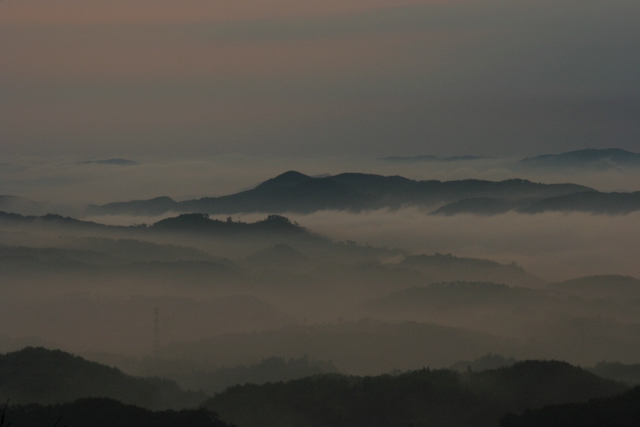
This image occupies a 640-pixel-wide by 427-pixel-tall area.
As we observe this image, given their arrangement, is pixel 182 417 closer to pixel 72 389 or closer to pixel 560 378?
pixel 72 389

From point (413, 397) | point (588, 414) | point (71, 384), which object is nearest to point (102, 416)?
point (71, 384)

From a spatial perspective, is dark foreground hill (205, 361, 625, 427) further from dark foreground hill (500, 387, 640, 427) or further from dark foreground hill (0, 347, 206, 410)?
dark foreground hill (0, 347, 206, 410)

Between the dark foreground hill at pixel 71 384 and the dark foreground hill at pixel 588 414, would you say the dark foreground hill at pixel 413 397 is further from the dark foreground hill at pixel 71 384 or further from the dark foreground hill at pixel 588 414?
the dark foreground hill at pixel 71 384

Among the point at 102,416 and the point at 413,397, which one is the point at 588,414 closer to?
the point at 413,397

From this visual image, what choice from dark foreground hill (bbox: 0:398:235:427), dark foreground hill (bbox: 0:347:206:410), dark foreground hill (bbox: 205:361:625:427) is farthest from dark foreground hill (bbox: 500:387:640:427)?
dark foreground hill (bbox: 0:347:206:410)

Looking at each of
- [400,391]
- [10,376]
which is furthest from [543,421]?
[10,376]

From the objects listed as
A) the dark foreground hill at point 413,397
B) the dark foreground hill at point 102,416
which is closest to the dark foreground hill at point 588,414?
the dark foreground hill at point 413,397
